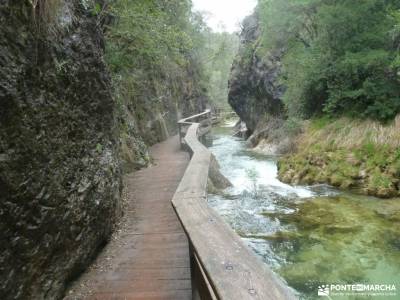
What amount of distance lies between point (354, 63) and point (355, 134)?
2.09 metres

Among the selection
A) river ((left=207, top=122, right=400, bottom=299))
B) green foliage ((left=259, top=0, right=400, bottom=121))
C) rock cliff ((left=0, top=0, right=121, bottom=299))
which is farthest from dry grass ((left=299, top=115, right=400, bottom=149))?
rock cliff ((left=0, top=0, right=121, bottom=299))

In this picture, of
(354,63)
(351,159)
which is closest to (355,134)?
(351,159)

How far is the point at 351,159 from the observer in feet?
30.2

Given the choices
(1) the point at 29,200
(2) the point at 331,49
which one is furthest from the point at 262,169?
(1) the point at 29,200

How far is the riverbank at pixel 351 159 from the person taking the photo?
315 inches

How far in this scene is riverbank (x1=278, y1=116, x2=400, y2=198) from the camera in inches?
315

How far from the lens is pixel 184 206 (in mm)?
2873

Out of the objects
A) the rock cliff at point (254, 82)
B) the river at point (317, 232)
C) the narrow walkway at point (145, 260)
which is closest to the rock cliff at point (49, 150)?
the narrow walkway at point (145, 260)

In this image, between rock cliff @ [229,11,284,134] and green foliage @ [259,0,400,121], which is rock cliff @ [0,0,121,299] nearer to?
green foliage @ [259,0,400,121]

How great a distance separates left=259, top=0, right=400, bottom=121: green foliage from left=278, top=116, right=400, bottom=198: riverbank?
23.0 inches

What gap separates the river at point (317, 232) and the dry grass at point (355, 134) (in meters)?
1.84

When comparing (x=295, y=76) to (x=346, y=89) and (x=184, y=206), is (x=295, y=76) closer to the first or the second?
(x=346, y=89)

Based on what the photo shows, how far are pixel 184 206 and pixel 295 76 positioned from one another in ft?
40.0

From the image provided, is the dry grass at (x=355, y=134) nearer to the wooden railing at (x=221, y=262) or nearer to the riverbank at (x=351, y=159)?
the riverbank at (x=351, y=159)
